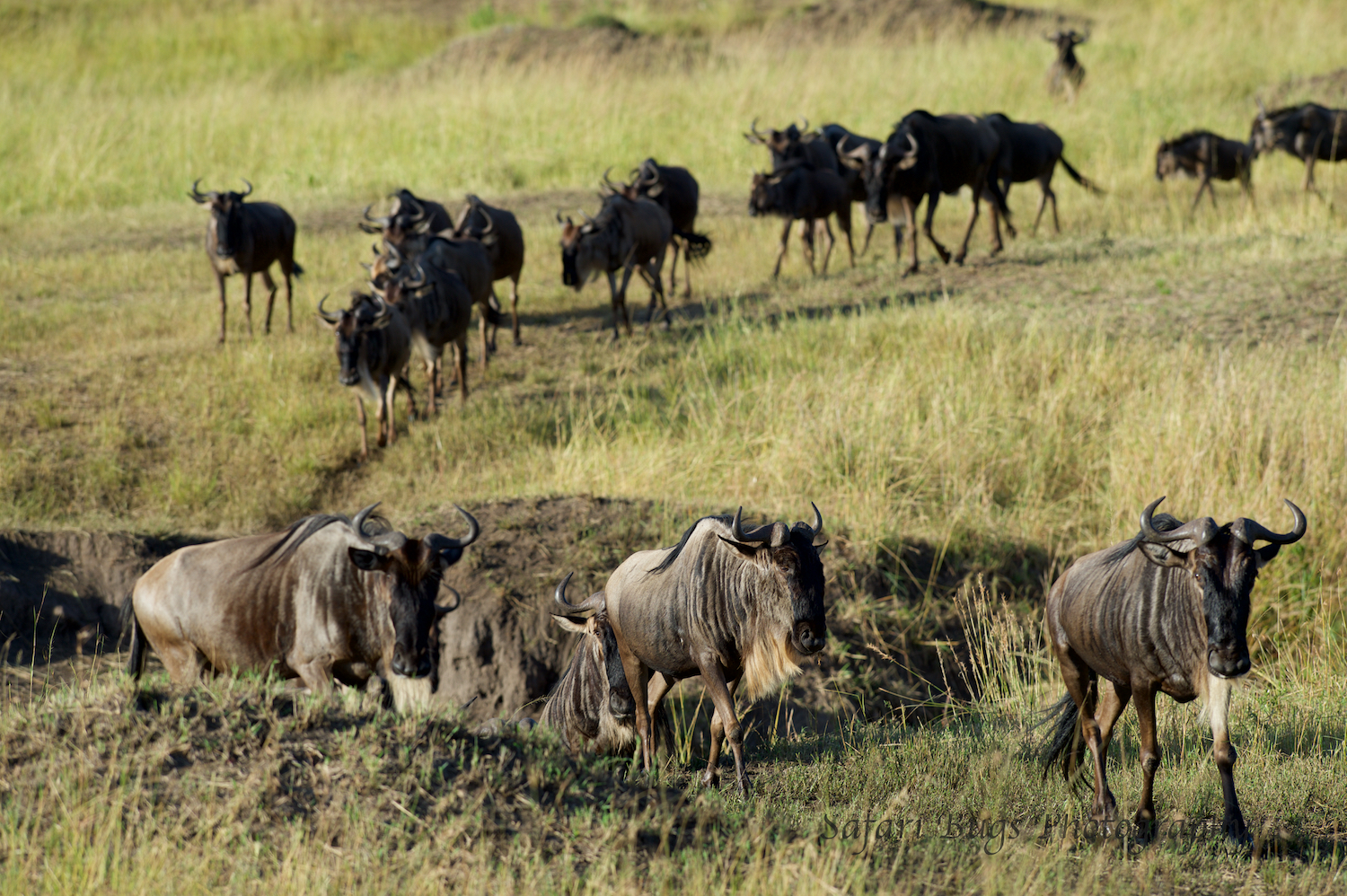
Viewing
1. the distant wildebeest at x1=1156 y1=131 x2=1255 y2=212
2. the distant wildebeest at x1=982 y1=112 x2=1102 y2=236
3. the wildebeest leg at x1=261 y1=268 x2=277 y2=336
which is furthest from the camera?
the distant wildebeest at x1=1156 y1=131 x2=1255 y2=212

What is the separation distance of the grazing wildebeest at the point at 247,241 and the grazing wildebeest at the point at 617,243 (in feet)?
10.1

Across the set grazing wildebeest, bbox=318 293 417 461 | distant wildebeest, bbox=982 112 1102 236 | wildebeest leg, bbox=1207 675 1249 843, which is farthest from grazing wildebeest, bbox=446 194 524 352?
wildebeest leg, bbox=1207 675 1249 843

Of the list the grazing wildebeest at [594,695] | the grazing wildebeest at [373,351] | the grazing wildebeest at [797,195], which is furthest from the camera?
the grazing wildebeest at [797,195]

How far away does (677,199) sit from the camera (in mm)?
15039

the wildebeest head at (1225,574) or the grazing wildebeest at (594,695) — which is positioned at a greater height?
the wildebeest head at (1225,574)

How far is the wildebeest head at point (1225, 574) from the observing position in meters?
3.87

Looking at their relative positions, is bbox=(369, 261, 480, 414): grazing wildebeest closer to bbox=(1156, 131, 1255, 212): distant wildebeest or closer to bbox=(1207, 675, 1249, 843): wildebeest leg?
bbox=(1207, 675, 1249, 843): wildebeest leg

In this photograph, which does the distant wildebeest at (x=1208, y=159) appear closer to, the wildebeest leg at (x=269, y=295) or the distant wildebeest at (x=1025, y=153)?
the distant wildebeest at (x=1025, y=153)

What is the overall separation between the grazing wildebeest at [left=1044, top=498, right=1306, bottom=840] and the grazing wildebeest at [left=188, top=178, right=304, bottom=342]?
A: 33.6 ft

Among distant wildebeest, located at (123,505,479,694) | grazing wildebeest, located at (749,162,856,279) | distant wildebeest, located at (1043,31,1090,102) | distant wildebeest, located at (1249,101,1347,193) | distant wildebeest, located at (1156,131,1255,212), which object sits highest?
distant wildebeest, located at (1043,31,1090,102)

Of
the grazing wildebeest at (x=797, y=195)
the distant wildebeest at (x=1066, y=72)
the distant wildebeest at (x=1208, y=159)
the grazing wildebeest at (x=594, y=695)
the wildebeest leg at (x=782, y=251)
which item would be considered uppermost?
the distant wildebeest at (x=1066, y=72)

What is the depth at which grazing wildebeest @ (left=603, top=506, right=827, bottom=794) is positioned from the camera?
4570mm

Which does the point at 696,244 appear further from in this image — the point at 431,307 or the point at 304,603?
the point at 304,603

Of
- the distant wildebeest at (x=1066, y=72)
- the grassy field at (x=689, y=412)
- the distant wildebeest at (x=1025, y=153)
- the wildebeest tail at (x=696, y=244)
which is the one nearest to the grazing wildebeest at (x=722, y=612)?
the grassy field at (x=689, y=412)
